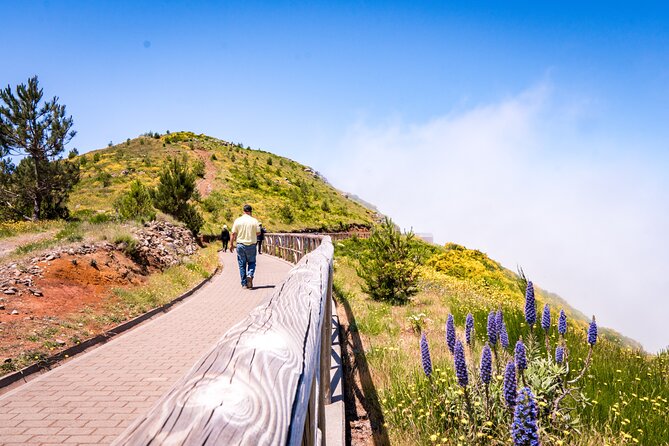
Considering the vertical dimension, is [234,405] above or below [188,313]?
above

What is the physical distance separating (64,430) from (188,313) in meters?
5.21

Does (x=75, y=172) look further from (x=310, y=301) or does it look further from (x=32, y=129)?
(x=310, y=301)

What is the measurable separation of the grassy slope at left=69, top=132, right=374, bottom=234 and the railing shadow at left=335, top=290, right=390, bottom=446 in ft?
94.7

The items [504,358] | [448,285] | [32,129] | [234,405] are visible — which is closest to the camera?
[234,405]

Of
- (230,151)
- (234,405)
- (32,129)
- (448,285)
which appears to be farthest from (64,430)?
(230,151)

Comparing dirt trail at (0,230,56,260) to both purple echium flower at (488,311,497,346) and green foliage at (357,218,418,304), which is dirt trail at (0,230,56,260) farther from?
purple echium flower at (488,311,497,346)

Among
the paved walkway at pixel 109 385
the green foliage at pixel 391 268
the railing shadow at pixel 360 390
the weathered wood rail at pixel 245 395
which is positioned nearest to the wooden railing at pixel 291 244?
the green foliage at pixel 391 268

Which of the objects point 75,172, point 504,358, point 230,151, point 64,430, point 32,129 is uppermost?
point 230,151

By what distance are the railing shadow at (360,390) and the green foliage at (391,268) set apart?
11.0 feet

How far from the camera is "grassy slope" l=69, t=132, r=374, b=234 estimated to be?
127 feet

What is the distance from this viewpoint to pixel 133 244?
13000mm

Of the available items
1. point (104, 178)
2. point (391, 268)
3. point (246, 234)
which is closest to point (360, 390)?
point (391, 268)

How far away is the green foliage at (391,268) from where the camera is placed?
9.81m

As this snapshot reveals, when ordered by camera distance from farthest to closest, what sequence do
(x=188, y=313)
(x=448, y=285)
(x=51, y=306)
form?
(x=448, y=285), (x=188, y=313), (x=51, y=306)
